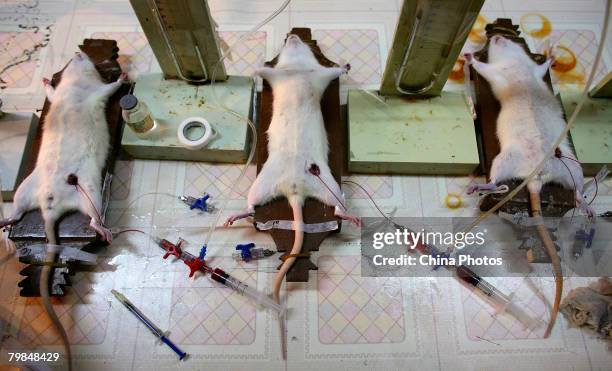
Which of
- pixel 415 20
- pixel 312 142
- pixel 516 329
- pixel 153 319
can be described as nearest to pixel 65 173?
pixel 153 319

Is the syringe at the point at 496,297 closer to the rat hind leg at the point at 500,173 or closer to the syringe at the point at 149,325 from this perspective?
the rat hind leg at the point at 500,173

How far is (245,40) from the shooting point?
8.25 ft

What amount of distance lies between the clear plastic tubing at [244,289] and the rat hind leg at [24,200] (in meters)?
0.79

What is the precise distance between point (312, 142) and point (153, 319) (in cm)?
97

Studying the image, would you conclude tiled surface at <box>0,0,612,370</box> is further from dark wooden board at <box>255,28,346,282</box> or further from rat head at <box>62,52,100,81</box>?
rat head at <box>62,52,100,81</box>

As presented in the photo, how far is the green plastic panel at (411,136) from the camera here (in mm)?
2090

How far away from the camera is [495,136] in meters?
2.08

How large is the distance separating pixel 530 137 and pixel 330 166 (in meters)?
0.83

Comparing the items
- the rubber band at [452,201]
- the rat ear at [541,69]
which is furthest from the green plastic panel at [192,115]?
the rat ear at [541,69]

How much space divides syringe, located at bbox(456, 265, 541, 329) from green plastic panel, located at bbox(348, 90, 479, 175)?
493 mm

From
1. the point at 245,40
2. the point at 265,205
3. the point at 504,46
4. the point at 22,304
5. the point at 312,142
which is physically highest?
the point at 245,40

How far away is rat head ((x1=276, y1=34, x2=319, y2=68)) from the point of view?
2141 mm

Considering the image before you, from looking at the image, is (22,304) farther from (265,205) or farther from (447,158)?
(447,158)

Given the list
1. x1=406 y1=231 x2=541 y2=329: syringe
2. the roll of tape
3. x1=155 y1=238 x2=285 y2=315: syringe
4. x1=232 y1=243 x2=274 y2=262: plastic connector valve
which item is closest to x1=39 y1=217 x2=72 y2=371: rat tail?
x1=155 y1=238 x2=285 y2=315: syringe
